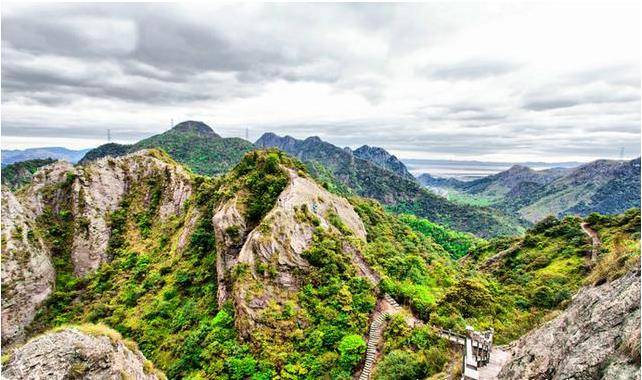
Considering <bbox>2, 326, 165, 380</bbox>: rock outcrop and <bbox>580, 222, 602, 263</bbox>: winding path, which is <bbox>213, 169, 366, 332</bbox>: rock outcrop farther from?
<bbox>580, 222, 602, 263</bbox>: winding path

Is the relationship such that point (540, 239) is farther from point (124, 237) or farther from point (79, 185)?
point (79, 185)

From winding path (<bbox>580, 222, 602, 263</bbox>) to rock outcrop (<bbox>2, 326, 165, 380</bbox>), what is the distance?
64.6m

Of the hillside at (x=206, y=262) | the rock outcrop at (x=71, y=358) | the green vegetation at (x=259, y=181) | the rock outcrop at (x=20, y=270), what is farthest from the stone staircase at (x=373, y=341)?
the rock outcrop at (x=20, y=270)

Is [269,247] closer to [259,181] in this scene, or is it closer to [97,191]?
[259,181]

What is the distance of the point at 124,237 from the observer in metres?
55.4

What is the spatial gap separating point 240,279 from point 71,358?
16167 millimetres

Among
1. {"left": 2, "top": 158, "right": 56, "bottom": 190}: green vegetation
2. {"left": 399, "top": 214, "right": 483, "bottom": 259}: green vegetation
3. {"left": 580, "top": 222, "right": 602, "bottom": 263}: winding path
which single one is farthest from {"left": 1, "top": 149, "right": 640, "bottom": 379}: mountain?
{"left": 2, "top": 158, "right": 56, "bottom": 190}: green vegetation

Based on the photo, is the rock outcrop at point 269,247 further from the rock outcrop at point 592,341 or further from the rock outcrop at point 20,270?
the rock outcrop at point 20,270

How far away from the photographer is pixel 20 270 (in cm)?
4553

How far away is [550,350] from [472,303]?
54.5ft

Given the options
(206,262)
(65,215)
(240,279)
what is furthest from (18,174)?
(240,279)

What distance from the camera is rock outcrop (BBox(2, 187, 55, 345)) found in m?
43.0

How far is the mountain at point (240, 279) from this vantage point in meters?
25.0

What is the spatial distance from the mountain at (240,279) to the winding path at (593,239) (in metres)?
0.75
